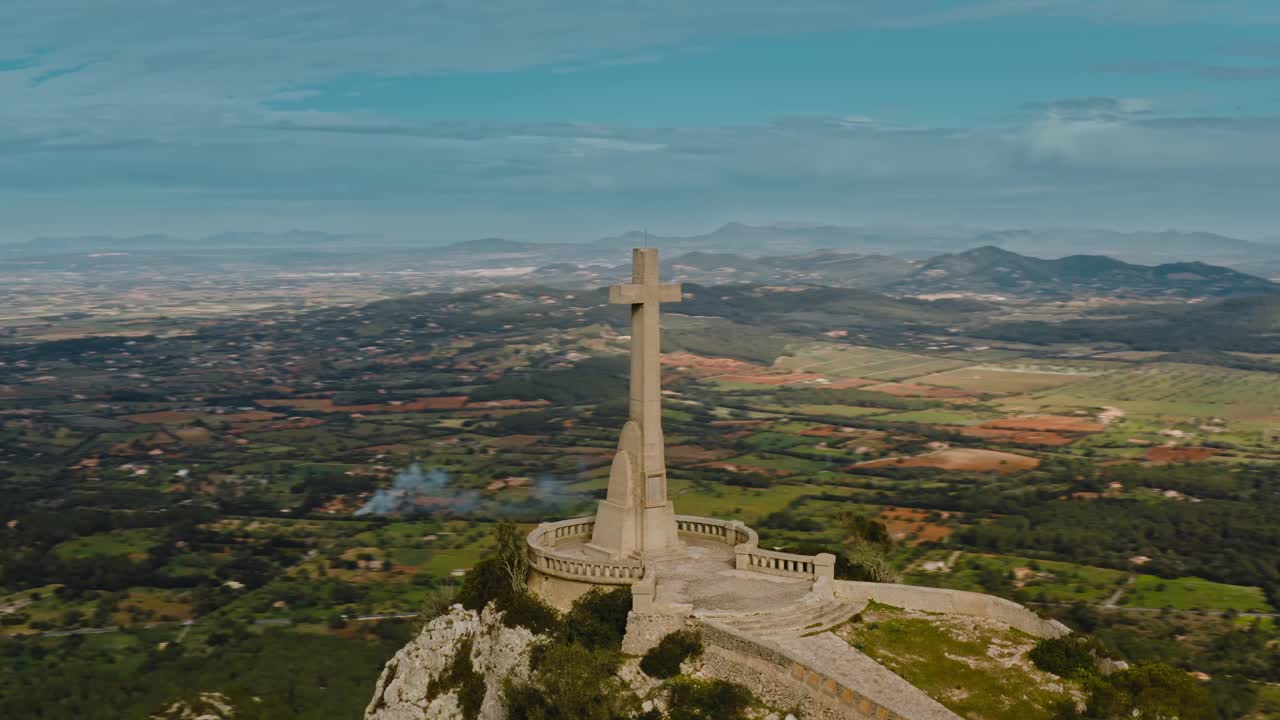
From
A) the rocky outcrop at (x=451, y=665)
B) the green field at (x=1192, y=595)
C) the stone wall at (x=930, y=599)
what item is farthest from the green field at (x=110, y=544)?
the stone wall at (x=930, y=599)

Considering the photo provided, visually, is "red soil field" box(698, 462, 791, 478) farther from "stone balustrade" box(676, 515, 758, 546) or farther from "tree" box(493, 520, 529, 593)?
"tree" box(493, 520, 529, 593)

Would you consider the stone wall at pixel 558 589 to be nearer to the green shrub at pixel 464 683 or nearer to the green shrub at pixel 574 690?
the green shrub at pixel 464 683

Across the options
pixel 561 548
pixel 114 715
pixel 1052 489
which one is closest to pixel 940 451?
pixel 1052 489

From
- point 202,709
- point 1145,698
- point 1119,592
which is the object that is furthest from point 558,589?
point 1119,592

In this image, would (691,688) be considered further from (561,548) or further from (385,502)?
(385,502)

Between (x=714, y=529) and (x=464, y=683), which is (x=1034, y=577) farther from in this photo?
(x=464, y=683)

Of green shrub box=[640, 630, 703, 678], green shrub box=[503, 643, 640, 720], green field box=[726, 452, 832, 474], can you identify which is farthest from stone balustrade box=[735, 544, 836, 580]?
green field box=[726, 452, 832, 474]
